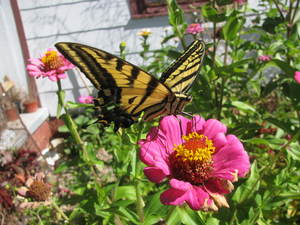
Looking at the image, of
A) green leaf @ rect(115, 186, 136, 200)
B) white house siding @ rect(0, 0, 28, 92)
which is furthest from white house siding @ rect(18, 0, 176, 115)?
green leaf @ rect(115, 186, 136, 200)

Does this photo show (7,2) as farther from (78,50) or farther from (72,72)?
(78,50)

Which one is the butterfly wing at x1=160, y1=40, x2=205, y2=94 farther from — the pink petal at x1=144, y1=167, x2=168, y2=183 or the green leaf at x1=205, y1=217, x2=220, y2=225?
the green leaf at x1=205, y1=217, x2=220, y2=225

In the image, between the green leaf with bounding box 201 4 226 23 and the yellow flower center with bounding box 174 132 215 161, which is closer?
the yellow flower center with bounding box 174 132 215 161

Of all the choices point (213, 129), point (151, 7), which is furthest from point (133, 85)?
point (151, 7)

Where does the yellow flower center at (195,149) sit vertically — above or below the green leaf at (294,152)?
above

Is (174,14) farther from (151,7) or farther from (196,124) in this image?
(151,7)

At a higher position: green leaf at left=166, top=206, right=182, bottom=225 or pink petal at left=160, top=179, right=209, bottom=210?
pink petal at left=160, top=179, right=209, bottom=210

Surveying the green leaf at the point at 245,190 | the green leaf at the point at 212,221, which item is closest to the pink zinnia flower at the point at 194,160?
the green leaf at the point at 212,221

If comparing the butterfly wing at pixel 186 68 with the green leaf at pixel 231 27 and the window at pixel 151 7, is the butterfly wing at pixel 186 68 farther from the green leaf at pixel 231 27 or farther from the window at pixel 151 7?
the window at pixel 151 7

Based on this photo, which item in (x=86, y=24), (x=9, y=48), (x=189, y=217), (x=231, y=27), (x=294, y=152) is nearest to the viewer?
(x=189, y=217)
